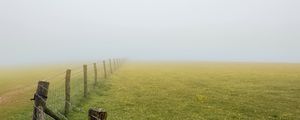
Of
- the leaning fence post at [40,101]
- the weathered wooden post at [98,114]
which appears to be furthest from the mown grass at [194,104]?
the weathered wooden post at [98,114]

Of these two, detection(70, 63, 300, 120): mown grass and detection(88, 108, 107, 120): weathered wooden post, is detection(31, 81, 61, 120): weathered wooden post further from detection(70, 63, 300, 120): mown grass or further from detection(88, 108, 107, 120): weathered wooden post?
detection(70, 63, 300, 120): mown grass

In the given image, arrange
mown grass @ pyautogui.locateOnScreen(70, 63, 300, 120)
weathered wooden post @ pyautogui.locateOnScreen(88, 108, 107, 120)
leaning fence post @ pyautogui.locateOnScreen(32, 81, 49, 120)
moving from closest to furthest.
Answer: weathered wooden post @ pyautogui.locateOnScreen(88, 108, 107, 120)
leaning fence post @ pyautogui.locateOnScreen(32, 81, 49, 120)
mown grass @ pyautogui.locateOnScreen(70, 63, 300, 120)

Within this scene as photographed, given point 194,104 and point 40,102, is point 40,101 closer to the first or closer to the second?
point 40,102

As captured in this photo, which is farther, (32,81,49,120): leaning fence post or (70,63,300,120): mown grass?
(70,63,300,120): mown grass

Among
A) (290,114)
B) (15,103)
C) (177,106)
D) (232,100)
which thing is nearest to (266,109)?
(290,114)

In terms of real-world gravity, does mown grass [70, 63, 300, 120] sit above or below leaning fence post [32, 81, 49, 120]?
below

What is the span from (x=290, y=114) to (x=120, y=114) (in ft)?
34.1

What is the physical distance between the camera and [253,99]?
26328 mm

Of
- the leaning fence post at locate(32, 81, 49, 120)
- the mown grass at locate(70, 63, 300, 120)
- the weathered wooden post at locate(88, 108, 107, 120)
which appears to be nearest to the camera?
the weathered wooden post at locate(88, 108, 107, 120)

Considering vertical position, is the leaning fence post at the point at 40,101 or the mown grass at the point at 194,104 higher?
the leaning fence post at the point at 40,101

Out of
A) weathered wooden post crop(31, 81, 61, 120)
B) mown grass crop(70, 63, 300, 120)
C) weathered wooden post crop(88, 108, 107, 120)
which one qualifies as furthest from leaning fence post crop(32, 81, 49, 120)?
mown grass crop(70, 63, 300, 120)

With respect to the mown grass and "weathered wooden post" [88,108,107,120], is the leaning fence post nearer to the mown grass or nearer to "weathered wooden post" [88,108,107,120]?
"weathered wooden post" [88,108,107,120]

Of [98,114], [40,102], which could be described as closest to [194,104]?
[40,102]

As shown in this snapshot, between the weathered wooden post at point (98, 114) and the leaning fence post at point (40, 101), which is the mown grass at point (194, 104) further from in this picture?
the weathered wooden post at point (98, 114)
